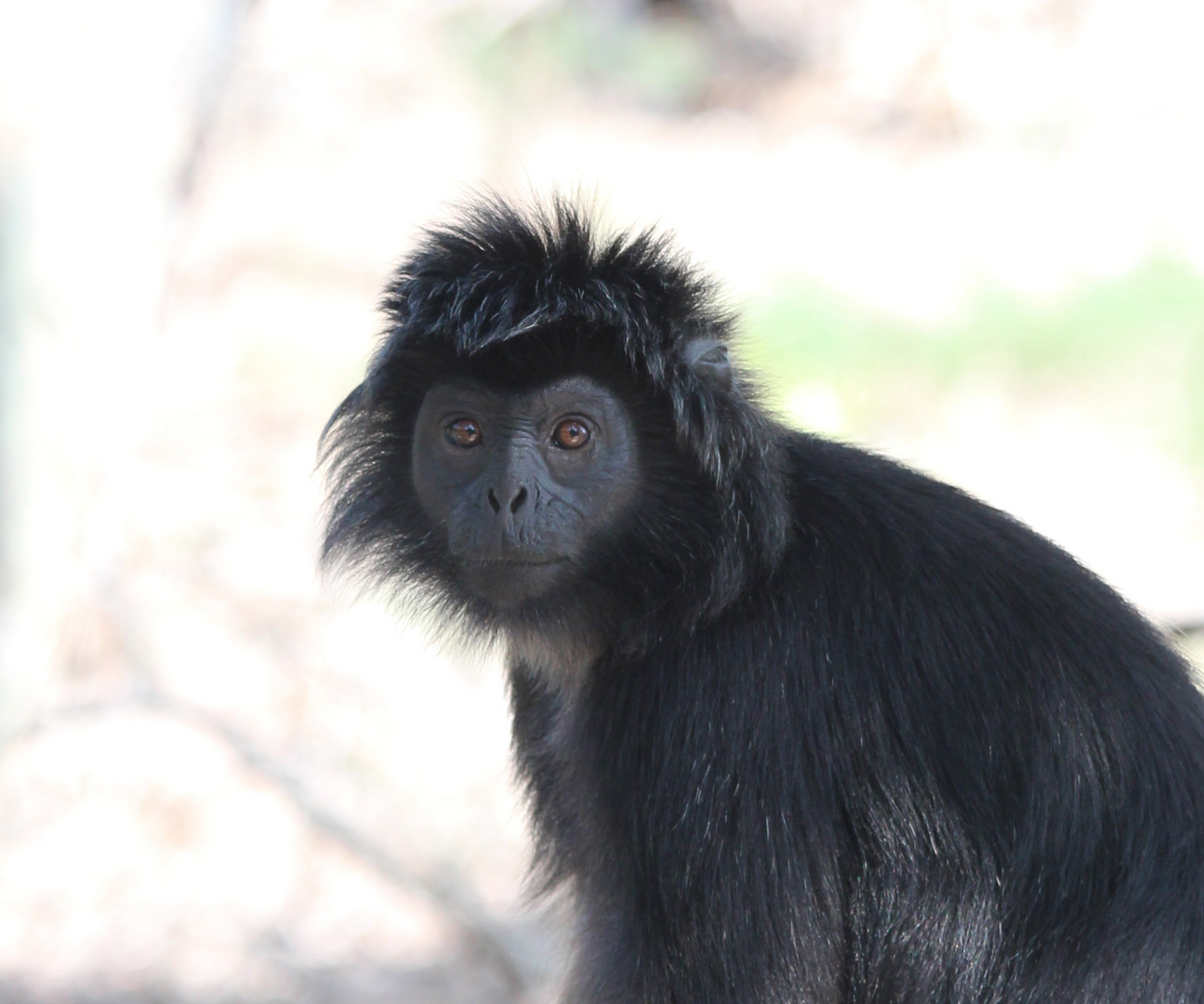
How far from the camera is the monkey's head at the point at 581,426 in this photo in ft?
12.8

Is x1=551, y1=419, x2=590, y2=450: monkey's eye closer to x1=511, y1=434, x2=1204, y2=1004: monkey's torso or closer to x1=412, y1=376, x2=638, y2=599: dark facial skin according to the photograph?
x1=412, y1=376, x2=638, y2=599: dark facial skin

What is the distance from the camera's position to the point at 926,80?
18.1m

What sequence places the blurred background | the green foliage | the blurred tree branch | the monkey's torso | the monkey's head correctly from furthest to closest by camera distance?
the green foliage, the blurred tree branch, the blurred background, the monkey's head, the monkey's torso

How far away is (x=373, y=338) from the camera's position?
25.8 ft

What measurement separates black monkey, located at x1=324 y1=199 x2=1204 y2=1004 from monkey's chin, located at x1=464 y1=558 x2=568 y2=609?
0.04ft

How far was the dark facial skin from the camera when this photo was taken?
3.96 meters

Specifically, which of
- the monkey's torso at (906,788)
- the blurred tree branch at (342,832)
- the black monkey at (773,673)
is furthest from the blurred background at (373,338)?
the monkey's torso at (906,788)

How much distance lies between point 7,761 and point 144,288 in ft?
7.18

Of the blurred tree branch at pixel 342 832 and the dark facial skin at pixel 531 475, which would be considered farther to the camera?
the blurred tree branch at pixel 342 832

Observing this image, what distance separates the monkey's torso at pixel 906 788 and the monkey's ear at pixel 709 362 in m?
0.44

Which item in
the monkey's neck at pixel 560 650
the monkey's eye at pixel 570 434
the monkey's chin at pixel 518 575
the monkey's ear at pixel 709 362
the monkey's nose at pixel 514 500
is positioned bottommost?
the monkey's neck at pixel 560 650

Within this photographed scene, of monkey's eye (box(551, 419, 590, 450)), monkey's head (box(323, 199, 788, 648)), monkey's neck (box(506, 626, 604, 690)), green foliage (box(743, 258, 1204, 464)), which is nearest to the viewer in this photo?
monkey's head (box(323, 199, 788, 648))

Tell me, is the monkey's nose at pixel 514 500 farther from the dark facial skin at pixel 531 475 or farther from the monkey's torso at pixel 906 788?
the monkey's torso at pixel 906 788

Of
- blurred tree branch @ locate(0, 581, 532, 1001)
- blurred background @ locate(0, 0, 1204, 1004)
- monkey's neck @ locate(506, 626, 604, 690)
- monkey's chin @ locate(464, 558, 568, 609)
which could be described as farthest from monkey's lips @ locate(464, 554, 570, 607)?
blurred tree branch @ locate(0, 581, 532, 1001)
